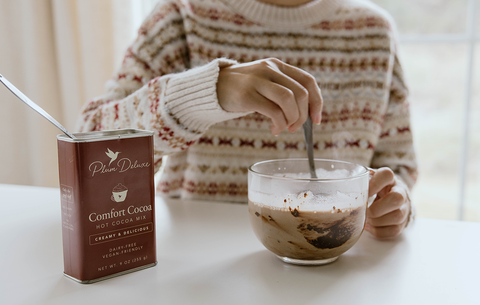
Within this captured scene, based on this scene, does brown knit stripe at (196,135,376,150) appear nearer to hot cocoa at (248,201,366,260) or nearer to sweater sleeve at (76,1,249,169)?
sweater sleeve at (76,1,249,169)

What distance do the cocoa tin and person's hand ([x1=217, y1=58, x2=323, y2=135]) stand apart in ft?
0.59

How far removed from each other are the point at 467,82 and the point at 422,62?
0.24 m

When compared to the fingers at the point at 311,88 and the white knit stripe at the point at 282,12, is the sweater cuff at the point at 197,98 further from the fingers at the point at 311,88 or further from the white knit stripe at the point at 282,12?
the white knit stripe at the point at 282,12

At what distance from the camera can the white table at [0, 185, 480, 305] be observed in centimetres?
45

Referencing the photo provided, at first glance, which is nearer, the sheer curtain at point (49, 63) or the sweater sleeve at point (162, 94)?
the sweater sleeve at point (162, 94)

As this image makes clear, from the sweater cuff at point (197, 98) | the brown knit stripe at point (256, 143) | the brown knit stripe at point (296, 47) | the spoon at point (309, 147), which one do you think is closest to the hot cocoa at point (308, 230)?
the spoon at point (309, 147)

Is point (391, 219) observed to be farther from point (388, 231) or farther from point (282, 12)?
point (282, 12)

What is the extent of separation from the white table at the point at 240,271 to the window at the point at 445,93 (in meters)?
1.36

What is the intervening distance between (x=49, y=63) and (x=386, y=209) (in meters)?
1.64

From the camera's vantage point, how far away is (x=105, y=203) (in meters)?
0.46

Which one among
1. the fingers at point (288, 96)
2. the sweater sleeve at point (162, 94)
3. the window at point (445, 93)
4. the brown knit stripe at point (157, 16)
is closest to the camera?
the fingers at point (288, 96)

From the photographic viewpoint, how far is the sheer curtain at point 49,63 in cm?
164

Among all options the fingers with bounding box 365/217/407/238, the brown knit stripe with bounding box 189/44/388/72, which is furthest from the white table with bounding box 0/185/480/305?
the brown knit stripe with bounding box 189/44/388/72

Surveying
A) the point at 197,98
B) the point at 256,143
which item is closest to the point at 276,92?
the point at 197,98
